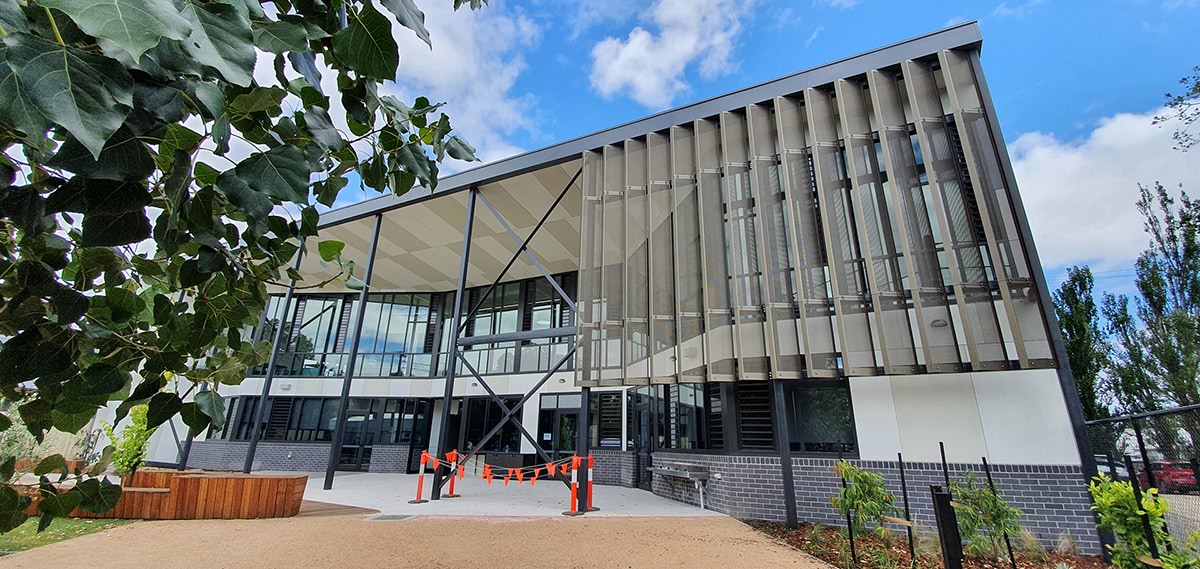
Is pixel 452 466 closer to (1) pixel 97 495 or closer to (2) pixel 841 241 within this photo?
(2) pixel 841 241

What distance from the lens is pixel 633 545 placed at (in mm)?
6176

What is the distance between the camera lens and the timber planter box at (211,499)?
25.5ft

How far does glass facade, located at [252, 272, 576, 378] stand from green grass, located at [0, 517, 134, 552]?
34.2 feet

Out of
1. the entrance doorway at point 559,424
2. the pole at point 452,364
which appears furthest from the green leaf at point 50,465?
the entrance doorway at point 559,424

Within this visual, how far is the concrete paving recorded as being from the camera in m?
8.77

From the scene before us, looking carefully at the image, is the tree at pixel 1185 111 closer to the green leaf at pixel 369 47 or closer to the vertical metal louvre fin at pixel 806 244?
the vertical metal louvre fin at pixel 806 244

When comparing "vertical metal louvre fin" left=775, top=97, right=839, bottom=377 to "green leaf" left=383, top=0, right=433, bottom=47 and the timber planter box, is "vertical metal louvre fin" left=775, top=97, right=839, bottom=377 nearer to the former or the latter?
"green leaf" left=383, top=0, right=433, bottom=47

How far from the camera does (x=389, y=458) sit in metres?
17.2

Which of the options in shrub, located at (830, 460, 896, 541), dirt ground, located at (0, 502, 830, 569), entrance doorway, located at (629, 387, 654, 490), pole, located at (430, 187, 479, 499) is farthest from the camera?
entrance doorway, located at (629, 387, 654, 490)

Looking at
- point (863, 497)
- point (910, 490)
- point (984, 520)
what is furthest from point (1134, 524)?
point (910, 490)

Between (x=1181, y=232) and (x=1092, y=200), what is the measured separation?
1021cm

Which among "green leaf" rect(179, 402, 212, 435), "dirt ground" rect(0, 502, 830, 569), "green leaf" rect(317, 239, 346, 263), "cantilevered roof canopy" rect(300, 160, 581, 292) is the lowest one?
"dirt ground" rect(0, 502, 830, 569)

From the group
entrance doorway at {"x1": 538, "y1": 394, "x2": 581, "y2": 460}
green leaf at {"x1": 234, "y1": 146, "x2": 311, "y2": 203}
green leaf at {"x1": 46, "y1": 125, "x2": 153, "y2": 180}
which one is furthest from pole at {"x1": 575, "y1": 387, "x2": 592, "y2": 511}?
green leaf at {"x1": 46, "y1": 125, "x2": 153, "y2": 180}

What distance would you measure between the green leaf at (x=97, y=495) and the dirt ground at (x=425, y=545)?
14.7ft
